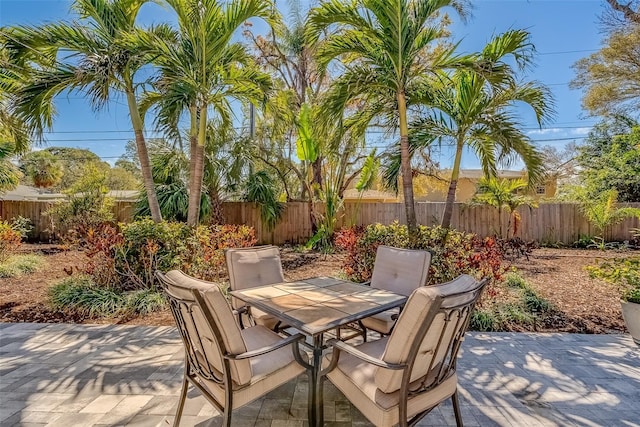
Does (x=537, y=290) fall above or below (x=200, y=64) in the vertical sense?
below

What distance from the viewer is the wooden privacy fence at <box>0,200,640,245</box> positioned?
10.1 metres

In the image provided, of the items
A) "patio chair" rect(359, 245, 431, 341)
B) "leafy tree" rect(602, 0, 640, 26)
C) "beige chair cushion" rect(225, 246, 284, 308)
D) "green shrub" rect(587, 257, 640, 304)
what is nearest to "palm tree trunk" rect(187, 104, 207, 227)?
"beige chair cushion" rect(225, 246, 284, 308)

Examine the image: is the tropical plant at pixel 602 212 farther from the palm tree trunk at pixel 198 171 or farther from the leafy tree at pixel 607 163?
the palm tree trunk at pixel 198 171

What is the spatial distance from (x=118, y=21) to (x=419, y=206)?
9.27 m

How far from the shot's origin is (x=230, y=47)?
Answer: 5152 mm

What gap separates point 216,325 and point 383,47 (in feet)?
13.6

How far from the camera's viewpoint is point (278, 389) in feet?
8.36

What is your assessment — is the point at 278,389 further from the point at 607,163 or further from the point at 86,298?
the point at 607,163

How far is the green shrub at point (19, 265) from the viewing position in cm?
621

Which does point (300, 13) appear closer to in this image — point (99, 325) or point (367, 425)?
point (99, 325)

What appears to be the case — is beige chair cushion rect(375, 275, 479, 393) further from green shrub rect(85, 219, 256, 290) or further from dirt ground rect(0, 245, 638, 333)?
green shrub rect(85, 219, 256, 290)

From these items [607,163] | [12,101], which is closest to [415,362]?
[12,101]

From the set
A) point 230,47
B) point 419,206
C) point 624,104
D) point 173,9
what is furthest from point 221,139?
point 624,104

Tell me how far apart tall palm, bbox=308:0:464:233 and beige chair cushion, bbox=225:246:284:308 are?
229cm
